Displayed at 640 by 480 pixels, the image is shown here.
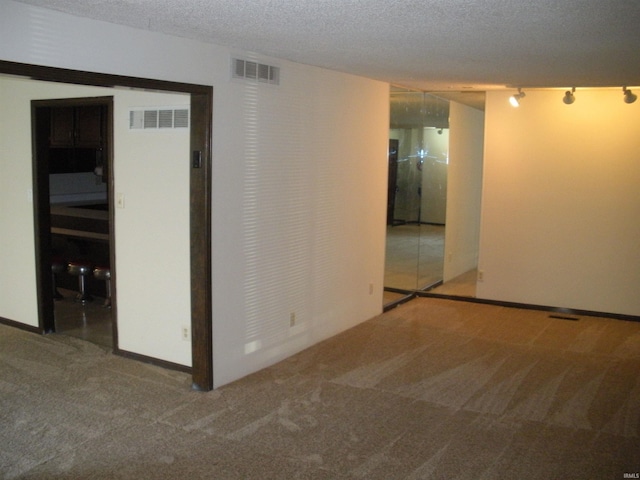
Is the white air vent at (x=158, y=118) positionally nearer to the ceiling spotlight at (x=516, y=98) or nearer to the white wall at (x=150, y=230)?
the white wall at (x=150, y=230)

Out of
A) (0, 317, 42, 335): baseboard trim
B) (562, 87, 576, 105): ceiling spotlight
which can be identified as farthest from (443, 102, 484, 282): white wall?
(0, 317, 42, 335): baseboard trim

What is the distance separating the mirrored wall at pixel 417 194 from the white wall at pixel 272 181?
89cm

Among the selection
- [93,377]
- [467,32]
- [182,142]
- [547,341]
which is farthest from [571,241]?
[93,377]

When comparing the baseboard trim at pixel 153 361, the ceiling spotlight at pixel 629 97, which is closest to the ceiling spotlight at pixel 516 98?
the ceiling spotlight at pixel 629 97

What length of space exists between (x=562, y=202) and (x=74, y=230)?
5099 mm

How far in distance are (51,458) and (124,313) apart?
67.5 inches

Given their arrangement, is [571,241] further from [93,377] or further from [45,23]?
[45,23]

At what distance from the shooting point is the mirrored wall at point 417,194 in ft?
23.9

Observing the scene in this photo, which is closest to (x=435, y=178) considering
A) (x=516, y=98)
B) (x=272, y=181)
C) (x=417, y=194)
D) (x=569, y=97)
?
(x=417, y=194)

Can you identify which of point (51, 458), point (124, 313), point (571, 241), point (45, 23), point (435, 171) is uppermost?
point (45, 23)

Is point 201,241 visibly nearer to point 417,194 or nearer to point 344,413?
point 344,413

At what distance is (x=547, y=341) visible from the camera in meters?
5.75

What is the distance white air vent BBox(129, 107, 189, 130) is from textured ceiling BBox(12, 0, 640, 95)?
2.09ft

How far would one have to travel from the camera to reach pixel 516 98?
21.4 feet
